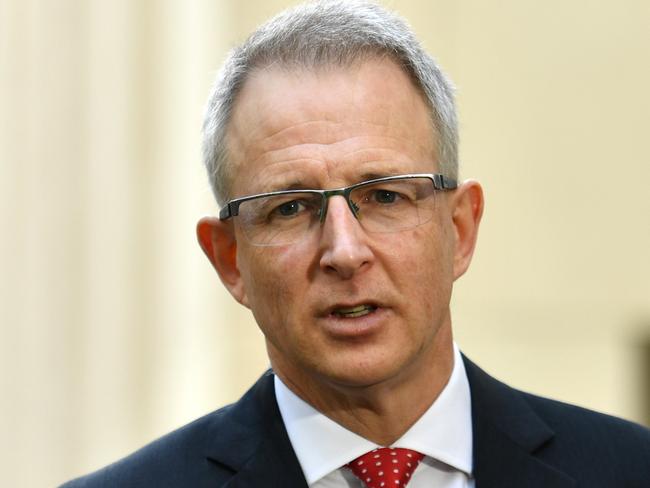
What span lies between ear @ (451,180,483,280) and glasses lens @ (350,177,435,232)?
7.8 inches

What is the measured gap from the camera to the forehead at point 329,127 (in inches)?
134

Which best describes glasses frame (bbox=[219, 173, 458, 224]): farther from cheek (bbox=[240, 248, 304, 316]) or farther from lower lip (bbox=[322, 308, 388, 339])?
lower lip (bbox=[322, 308, 388, 339])

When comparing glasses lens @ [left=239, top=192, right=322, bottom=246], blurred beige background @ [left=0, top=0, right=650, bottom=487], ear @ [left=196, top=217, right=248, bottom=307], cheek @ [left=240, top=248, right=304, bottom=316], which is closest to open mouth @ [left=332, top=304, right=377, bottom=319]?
cheek @ [left=240, top=248, right=304, bottom=316]

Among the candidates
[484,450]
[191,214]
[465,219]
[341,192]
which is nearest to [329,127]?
[341,192]

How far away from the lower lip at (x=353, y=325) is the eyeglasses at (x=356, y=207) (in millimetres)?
230

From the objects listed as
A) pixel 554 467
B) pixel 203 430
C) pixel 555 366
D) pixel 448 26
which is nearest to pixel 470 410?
pixel 554 467

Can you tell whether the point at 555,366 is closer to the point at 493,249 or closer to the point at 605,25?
the point at 493,249

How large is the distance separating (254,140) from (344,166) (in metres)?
0.30

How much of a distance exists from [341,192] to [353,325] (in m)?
0.35

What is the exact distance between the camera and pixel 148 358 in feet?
25.3

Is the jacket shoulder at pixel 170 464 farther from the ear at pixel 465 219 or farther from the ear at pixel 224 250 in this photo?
the ear at pixel 465 219

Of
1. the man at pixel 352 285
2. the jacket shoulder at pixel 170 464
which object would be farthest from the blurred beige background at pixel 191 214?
the man at pixel 352 285

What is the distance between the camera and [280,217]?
3.48m

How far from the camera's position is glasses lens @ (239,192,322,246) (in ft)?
11.2
